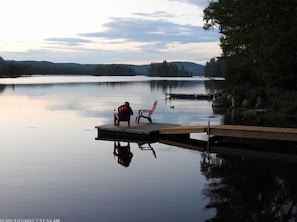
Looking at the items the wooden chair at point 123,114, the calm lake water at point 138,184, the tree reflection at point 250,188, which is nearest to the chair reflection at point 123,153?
the calm lake water at point 138,184

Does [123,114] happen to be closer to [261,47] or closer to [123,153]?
[123,153]

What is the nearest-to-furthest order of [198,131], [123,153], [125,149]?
[123,153]
[125,149]
[198,131]

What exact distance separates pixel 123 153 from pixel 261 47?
15078 millimetres

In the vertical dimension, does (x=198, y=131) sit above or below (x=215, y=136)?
above

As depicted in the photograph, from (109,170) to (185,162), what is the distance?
329 cm

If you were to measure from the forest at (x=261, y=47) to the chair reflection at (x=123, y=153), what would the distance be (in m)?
12.1

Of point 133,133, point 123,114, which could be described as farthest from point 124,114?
point 133,133

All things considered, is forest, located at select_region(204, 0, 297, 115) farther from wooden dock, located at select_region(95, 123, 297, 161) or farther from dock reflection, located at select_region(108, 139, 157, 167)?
dock reflection, located at select_region(108, 139, 157, 167)

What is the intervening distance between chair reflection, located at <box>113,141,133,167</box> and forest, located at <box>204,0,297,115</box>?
12.1 metres

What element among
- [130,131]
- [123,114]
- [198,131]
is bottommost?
[130,131]

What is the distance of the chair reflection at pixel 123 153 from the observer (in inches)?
663

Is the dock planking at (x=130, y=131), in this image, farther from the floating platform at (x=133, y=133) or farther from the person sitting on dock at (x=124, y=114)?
the person sitting on dock at (x=124, y=114)

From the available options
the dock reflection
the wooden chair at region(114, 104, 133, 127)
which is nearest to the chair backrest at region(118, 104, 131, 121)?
the wooden chair at region(114, 104, 133, 127)

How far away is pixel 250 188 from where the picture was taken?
508 inches
